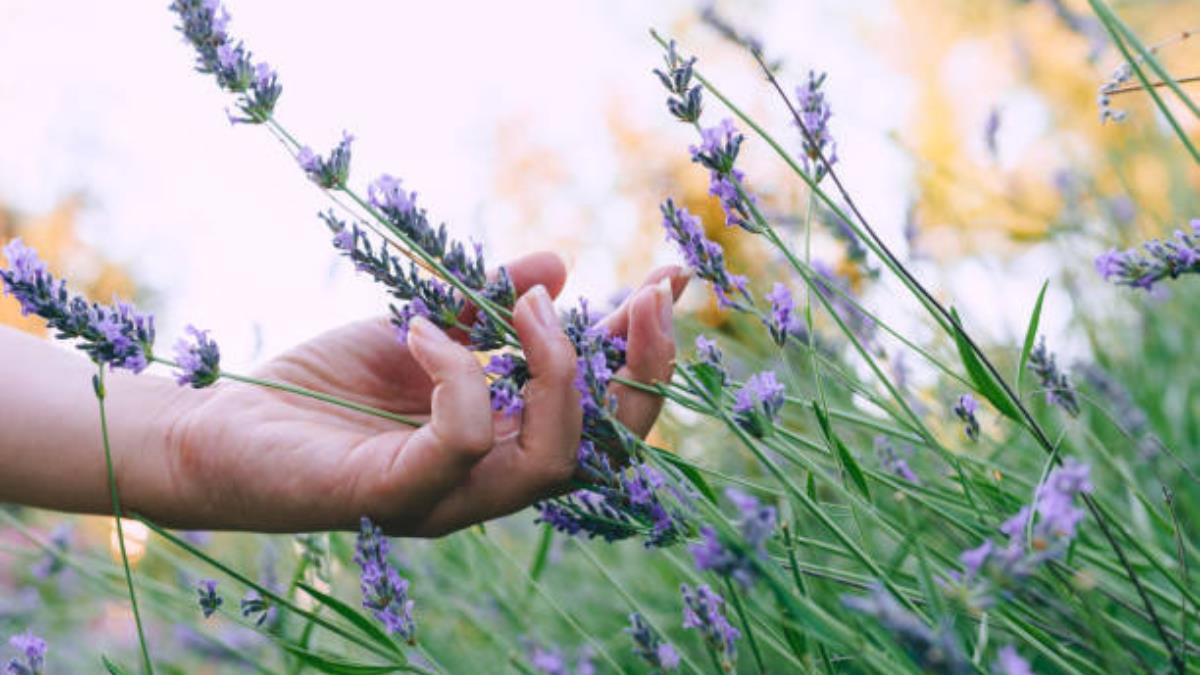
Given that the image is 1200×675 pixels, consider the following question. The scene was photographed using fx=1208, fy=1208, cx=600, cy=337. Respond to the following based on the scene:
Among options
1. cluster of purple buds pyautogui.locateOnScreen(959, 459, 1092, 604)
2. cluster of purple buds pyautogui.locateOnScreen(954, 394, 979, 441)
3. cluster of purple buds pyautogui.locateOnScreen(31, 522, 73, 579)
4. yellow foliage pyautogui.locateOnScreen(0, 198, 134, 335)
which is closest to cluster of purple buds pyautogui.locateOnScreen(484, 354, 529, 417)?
cluster of purple buds pyautogui.locateOnScreen(954, 394, 979, 441)

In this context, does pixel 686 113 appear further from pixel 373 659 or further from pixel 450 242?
pixel 373 659

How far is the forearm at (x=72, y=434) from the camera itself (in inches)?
48.3

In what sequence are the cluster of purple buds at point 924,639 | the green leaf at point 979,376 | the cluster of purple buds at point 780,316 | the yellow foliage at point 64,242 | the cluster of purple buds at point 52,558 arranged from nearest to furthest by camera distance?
the cluster of purple buds at point 924,639, the green leaf at point 979,376, the cluster of purple buds at point 780,316, the cluster of purple buds at point 52,558, the yellow foliage at point 64,242

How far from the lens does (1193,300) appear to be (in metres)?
2.30

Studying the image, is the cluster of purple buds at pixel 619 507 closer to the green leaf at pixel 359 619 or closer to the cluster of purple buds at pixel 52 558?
the green leaf at pixel 359 619

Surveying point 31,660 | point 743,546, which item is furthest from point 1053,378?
point 31,660

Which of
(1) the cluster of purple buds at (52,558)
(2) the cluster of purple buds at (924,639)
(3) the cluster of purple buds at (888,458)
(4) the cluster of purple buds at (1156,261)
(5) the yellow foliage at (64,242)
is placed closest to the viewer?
(2) the cluster of purple buds at (924,639)

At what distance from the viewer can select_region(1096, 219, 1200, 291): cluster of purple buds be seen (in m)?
0.72

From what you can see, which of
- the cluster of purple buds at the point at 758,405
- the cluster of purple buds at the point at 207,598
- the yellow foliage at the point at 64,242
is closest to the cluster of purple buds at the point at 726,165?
the cluster of purple buds at the point at 758,405

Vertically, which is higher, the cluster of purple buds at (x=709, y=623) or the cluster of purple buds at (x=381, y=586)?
the cluster of purple buds at (x=381, y=586)

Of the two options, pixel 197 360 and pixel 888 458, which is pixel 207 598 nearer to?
pixel 197 360

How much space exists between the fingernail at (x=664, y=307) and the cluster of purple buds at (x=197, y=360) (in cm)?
34

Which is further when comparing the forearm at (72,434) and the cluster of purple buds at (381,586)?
the forearm at (72,434)

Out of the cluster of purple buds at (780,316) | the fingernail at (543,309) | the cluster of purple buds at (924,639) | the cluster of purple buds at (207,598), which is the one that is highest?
the fingernail at (543,309)
